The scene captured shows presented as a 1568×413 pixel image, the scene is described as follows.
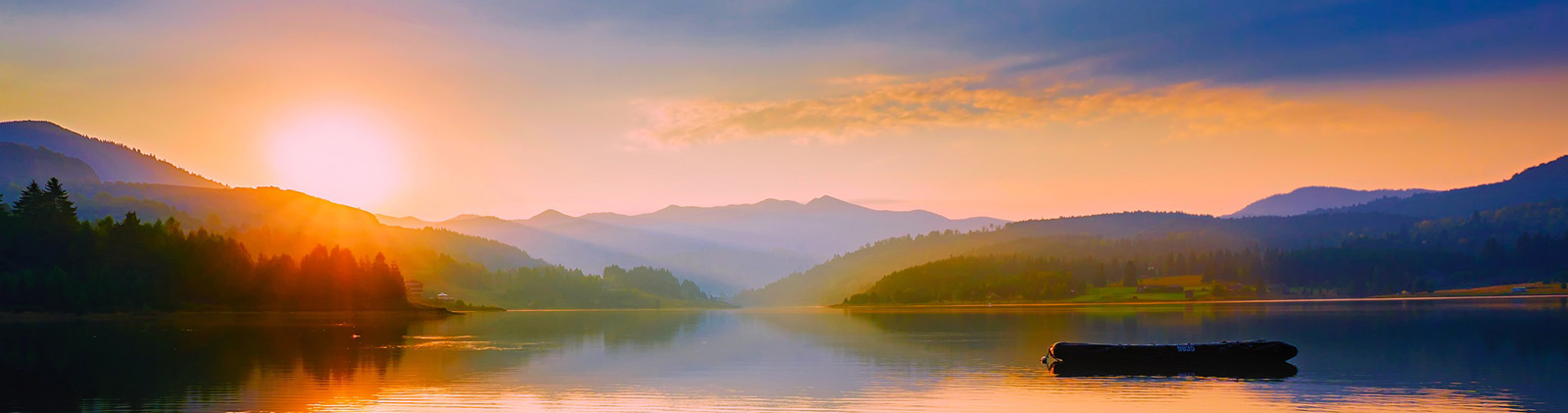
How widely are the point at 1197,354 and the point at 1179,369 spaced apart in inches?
180

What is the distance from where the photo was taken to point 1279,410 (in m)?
56.4

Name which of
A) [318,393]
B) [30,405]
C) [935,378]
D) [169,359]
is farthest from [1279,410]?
[169,359]

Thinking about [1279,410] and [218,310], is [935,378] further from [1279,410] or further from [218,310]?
[218,310]

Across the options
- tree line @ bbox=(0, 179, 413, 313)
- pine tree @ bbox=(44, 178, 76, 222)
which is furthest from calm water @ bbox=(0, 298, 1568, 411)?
pine tree @ bbox=(44, 178, 76, 222)

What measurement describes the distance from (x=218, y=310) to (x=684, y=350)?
123 metres

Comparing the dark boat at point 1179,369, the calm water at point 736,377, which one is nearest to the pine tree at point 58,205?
the calm water at point 736,377

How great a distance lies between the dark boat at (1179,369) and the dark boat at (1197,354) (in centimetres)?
52

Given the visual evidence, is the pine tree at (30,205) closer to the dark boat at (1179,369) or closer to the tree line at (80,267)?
the tree line at (80,267)

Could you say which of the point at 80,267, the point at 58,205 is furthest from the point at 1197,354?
the point at 58,205

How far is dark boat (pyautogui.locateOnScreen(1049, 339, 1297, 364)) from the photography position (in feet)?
270

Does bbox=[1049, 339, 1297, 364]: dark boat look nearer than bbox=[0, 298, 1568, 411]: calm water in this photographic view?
No

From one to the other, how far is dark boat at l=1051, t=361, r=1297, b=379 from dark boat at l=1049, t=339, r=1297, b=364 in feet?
1.70

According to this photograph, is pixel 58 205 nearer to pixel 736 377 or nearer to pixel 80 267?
pixel 80 267

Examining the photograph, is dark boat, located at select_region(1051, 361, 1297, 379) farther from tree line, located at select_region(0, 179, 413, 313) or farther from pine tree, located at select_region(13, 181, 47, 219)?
pine tree, located at select_region(13, 181, 47, 219)
